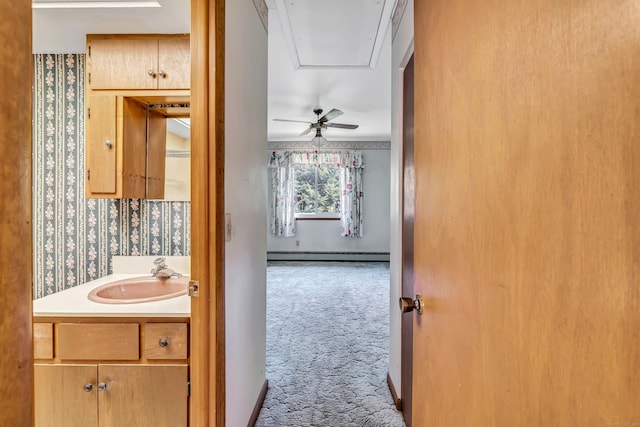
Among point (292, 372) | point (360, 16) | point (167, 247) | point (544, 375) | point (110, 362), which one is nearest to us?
point (544, 375)

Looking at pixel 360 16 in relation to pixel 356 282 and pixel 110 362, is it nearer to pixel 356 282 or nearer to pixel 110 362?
pixel 110 362

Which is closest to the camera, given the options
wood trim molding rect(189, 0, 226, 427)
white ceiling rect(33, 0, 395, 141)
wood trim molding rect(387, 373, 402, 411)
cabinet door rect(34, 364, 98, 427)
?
wood trim molding rect(189, 0, 226, 427)

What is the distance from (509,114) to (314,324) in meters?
3.02

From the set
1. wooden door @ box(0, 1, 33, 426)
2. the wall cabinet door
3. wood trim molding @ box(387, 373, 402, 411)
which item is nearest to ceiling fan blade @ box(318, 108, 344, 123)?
the wall cabinet door

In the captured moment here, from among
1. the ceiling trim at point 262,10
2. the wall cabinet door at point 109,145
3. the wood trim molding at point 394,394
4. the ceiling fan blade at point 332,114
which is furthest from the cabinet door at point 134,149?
the ceiling fan blade at point 332,114

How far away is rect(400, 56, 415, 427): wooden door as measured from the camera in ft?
5.27

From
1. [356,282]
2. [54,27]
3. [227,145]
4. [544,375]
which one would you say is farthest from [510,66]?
[356,282]

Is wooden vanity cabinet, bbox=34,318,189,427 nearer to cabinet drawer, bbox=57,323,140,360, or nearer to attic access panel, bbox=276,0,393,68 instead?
cabinet drawer, bbox=57,323,140,360

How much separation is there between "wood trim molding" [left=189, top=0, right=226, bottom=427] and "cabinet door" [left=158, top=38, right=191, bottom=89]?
64cm

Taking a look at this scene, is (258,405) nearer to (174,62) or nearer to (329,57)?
(174,62)

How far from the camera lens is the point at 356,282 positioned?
496 cm

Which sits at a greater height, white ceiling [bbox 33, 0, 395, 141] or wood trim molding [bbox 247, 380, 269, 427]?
white ceiling [bbox 33, 0, 395, 141]

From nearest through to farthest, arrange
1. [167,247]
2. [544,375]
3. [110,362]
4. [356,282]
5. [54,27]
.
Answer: [544,375], [110,362], [54,27], [167,247], [356,282]

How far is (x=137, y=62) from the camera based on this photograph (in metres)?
1.71
